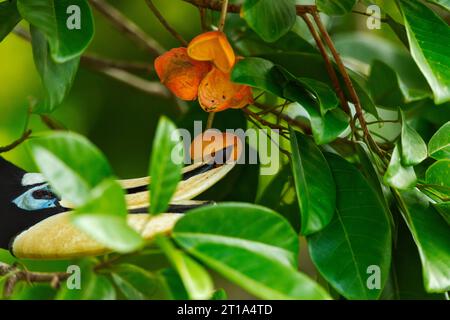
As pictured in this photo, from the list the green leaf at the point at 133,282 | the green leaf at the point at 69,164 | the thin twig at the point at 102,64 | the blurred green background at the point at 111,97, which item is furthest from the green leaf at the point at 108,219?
the blurred green background at the point at 111,97

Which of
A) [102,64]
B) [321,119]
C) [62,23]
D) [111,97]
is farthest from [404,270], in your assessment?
[111,97]

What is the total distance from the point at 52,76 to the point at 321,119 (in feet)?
0.81

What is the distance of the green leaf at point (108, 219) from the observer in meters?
0.43

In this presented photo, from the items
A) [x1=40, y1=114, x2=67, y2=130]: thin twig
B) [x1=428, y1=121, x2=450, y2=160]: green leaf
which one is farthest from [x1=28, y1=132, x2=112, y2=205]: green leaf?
[x1=40, y1=114, x2=67, y2=130]: thin twig

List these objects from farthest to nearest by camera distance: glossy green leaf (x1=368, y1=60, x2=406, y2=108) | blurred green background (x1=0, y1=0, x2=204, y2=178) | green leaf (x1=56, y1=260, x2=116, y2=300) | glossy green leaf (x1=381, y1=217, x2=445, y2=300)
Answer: blurred green background (x1=0, y1=0, x2=204, y2=178)
glossy green leaf (x1=368, y1=60, x2=406, y2=108)
glossy green leaf (x1=381, y1=217, x2=445, y2=300)
green leaf (x1=56, y1=260, x2=116, y2=300)

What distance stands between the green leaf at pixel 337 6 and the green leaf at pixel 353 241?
15cm

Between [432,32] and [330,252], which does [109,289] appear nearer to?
[330,252]

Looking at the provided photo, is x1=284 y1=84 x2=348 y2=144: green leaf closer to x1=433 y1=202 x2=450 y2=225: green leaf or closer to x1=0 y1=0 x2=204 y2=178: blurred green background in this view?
x1=433 y1=202 x2=450 y2=225: green leaf

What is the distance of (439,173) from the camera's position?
68 centimetres

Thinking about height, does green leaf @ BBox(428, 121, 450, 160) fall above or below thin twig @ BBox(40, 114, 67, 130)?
below

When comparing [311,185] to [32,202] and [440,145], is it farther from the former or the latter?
[32,202]

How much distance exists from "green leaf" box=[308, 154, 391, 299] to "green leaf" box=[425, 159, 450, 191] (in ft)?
0.18

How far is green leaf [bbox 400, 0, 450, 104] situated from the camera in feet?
2.06
